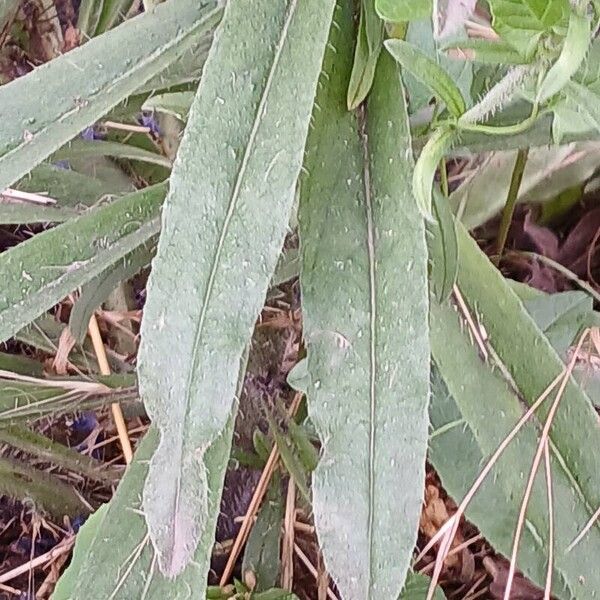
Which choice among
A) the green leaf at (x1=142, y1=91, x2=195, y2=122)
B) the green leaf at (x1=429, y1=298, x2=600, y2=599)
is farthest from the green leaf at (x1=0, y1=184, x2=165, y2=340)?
the green leaf at (x1=429, y1=298, x2=600, y2=599)

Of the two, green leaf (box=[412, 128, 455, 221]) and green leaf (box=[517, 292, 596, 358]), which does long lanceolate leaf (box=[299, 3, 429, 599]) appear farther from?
green leaf (box=[517, 292, 596, 358])

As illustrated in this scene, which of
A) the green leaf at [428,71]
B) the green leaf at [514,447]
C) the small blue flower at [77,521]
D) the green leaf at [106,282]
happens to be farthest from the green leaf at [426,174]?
the small blue flower at [77,521]

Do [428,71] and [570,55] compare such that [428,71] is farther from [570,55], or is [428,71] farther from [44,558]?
[44,558]

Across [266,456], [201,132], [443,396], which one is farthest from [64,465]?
[201,132]

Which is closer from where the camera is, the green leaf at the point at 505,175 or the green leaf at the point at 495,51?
the green leaf at the point at 495,51

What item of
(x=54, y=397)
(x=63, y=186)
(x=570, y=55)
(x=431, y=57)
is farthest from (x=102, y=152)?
(x=570, y=55)

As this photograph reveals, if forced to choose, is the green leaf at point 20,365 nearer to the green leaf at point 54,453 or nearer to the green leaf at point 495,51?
the green leaf at point 54,453

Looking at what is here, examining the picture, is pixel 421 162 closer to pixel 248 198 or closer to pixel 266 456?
pixel 248 198
